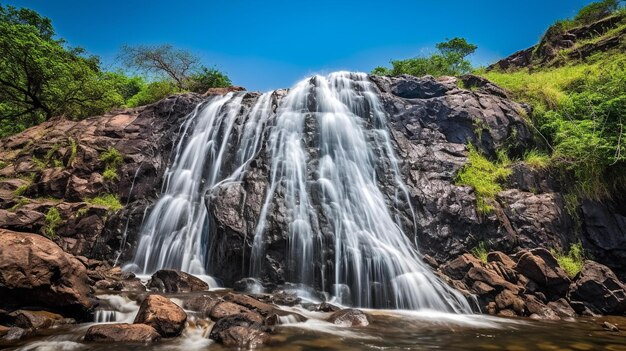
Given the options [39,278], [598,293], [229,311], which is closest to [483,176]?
[598,293]

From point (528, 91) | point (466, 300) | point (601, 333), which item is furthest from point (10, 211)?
point (528, 91)

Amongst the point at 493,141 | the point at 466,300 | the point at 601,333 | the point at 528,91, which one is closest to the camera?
the point at 601,333

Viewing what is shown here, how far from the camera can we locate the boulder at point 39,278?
5301 mm

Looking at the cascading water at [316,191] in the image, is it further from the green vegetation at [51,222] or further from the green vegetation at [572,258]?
the green vegetation at [572,258]

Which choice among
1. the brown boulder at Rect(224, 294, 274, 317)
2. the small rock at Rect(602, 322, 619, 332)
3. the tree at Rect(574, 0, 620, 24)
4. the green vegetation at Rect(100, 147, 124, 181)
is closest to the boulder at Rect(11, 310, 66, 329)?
the brown boulder at Rect(224, 294, 274, 317)

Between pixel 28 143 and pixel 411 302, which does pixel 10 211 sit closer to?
pixel 28 143

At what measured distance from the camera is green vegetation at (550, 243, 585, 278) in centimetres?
974

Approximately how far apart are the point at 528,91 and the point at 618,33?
9.18 metres

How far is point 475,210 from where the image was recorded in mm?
10672

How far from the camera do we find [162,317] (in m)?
5.18

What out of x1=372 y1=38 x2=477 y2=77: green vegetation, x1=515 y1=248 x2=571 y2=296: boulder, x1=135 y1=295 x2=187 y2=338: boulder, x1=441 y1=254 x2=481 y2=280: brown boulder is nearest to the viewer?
x1=135 y1=295 x2=187 y2=338: boulder

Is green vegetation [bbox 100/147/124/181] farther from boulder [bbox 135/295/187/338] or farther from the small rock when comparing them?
the small rock

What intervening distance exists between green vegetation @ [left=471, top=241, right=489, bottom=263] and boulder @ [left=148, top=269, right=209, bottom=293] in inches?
297

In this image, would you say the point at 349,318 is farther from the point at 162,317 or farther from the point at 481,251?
the point at 481,251
